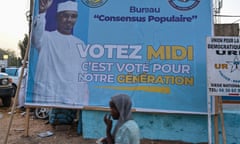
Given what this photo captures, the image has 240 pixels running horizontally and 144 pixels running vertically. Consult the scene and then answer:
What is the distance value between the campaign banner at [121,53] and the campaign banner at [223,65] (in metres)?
0.87

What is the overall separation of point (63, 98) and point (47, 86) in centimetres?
47

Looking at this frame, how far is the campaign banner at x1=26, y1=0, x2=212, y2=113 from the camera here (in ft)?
20.2

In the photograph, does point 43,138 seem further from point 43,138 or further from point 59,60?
point 59,60

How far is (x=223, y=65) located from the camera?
5199 mm

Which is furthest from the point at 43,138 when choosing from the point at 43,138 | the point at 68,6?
the point at 68,6

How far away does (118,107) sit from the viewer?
9.00ft

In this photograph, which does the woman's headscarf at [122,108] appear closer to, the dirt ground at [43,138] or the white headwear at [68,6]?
the dirt ground at [43,138]

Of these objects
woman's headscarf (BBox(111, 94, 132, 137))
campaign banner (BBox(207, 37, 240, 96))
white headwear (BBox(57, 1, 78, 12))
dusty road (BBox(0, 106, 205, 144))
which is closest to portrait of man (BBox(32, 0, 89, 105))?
white headwear (BBox(57, 1, 78, 12))

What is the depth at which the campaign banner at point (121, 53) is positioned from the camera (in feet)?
20.2

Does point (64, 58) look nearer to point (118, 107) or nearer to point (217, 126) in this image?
point (217, 126)

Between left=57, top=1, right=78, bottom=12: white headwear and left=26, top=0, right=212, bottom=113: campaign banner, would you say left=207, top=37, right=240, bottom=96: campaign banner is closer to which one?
left=26, top=0, right=212, bottom=113: campaign banner

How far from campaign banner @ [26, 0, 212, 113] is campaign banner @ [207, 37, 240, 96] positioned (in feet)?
2.85

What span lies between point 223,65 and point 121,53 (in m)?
2.21

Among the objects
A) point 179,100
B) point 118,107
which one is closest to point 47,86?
point 179,100
